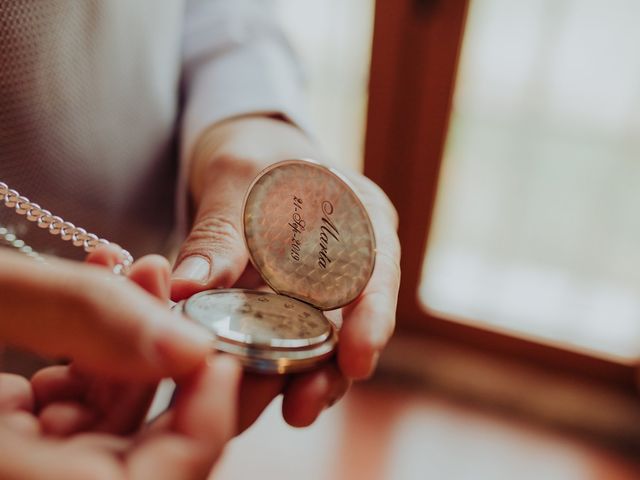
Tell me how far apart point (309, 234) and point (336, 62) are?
0.90 m

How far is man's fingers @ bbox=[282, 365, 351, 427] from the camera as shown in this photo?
19.1 inches

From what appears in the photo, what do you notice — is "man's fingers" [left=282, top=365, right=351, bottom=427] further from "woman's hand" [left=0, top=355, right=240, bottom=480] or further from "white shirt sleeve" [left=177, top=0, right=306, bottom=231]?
"white shirt sleeve" [left=177, top=0, right=306, bottom=231]

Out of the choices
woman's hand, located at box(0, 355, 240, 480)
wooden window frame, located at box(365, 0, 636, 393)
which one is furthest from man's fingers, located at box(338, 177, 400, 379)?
wooden window frame, located at box(365, 0, 636, 393)

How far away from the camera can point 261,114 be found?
2.63 ft

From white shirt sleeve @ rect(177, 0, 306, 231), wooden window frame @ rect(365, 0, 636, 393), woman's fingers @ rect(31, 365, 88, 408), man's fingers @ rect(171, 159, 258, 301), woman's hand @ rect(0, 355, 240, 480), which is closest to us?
woman's hand @ rect(0, 355, 240, 480)

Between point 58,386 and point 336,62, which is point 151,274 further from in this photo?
point 336,62

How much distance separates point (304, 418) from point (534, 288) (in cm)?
104

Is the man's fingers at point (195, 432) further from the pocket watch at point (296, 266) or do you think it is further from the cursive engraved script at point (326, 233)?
the cursive engraved script at point (326, 233)

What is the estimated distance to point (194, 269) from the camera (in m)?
0.55

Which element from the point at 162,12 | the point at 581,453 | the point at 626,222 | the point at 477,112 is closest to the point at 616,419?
the point at 581,453

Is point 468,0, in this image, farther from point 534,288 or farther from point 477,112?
point 534,288

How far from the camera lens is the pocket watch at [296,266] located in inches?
19.6

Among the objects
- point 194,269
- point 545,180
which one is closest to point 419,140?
point 545,180

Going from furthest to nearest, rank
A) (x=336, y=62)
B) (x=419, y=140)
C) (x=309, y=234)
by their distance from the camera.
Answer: (x=336, y=62) → (x=419, y=140) → (x=309, y=234)
